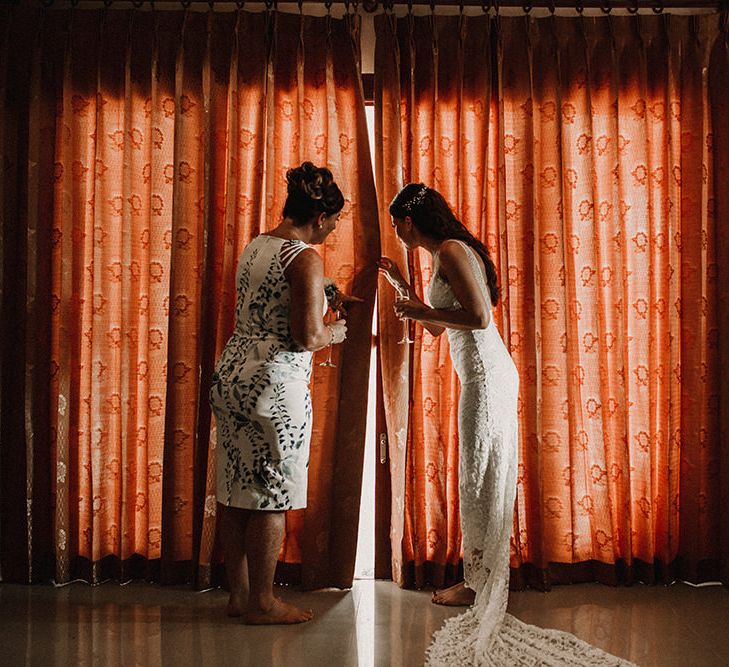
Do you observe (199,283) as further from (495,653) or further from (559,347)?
(495,653)

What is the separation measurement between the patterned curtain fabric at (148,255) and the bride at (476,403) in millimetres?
338

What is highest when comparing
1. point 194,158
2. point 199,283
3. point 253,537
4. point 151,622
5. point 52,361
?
point 194,158

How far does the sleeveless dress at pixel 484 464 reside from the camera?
7.43 ft

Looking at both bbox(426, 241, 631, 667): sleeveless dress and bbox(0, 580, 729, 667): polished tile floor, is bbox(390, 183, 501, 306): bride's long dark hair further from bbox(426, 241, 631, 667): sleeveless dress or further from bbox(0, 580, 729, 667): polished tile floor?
bbox(0, 580, 729, 667): polished tile floor

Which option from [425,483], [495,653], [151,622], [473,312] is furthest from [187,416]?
[495,653]

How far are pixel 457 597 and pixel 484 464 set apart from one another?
0.57m

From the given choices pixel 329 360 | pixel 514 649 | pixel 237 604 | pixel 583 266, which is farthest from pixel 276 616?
pixel 583 266

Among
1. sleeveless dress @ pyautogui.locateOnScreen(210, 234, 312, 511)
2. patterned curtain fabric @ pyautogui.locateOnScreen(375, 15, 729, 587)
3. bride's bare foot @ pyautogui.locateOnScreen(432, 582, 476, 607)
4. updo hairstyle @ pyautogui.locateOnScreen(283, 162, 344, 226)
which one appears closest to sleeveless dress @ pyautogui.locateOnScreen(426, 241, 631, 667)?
bride's bare foot @ pyautogui.locateOnScreen(432, 582, 476, 607)

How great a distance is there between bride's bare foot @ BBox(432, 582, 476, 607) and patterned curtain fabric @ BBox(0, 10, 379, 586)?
0.38 meters

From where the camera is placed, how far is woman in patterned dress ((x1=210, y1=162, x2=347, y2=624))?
2143 mm

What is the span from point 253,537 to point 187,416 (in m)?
0.70

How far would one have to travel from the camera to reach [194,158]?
107 inches

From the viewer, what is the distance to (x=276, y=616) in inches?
90.2

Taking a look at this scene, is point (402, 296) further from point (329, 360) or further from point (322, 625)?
point (322, 625)
